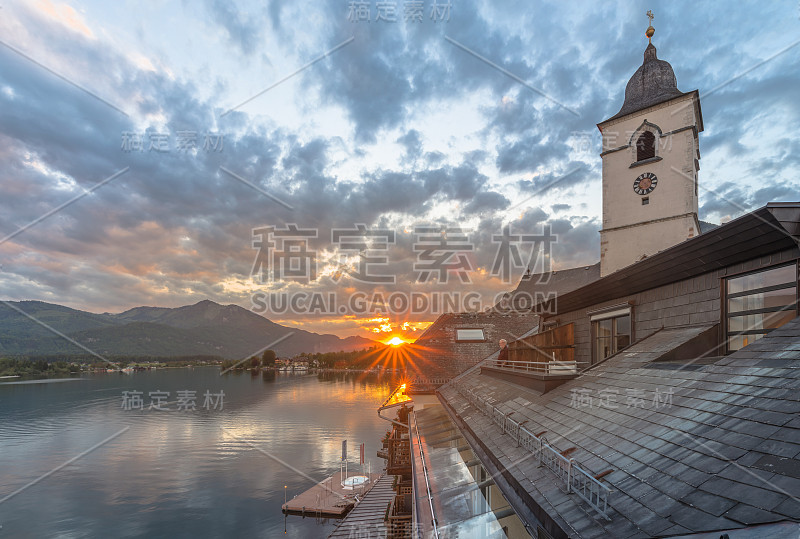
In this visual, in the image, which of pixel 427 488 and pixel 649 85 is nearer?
pixel 427 488

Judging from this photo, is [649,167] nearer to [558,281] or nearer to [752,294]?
[752,294]

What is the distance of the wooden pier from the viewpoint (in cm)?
3283

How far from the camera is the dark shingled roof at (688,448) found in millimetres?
3961

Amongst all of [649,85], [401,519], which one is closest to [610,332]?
[401,519]

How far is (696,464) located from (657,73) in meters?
29.5

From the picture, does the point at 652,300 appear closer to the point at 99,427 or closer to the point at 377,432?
the point at 377,432

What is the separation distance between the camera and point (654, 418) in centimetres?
677

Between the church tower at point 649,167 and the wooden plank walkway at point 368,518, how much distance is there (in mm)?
22196

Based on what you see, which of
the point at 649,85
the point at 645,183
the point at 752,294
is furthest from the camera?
the point at 649,85

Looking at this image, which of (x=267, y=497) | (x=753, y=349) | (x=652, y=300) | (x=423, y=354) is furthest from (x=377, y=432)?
(x=753, y=349)

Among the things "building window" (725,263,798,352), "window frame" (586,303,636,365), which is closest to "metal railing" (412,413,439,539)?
"window frame" (586,303,636,365)

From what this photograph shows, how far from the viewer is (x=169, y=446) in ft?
182

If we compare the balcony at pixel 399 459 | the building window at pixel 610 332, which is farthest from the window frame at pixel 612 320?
the balcony at pixel 399 459

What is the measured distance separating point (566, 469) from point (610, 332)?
11.6 metres
